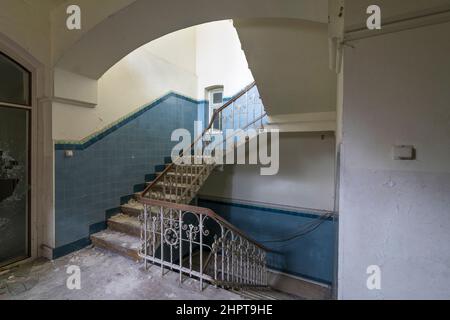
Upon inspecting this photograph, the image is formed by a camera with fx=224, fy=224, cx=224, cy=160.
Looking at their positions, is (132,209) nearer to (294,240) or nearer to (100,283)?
(100,283)

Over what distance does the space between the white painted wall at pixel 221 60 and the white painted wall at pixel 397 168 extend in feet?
12.0

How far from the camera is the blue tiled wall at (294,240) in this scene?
3754mm

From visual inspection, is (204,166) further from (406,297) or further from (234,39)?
(234,39)

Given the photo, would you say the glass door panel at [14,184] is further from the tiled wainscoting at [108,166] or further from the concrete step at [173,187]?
the concrete step at [173,187]

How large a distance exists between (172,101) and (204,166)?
1908 millimetres

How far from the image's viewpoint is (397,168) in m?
1.22

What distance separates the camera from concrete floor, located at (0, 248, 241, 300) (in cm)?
201

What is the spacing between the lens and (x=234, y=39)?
A: 195 inches

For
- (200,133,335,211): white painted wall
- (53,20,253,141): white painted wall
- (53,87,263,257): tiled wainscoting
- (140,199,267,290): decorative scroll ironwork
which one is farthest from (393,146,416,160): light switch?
(53,20,253,141): white painted wall

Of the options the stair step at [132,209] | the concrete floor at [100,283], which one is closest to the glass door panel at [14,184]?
the concrete floor at [100,283]

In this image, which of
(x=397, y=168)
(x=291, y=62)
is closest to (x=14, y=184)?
(x=291, y=62)

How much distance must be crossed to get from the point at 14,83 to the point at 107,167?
1.42m

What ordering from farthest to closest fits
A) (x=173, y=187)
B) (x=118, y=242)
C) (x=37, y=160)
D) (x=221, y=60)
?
(x=221, y=60) → (x=173, y=187) → (x=118, y=242) → (x=37, y=160)
